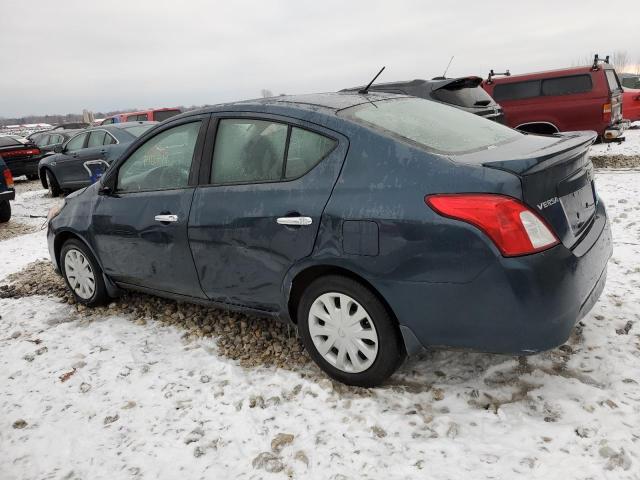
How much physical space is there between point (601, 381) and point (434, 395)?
89cm

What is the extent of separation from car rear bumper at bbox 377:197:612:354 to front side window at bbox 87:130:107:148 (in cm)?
1017

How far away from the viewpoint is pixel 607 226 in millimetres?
2930

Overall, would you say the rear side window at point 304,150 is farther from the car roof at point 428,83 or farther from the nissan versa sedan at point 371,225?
the car roof at point 428,83

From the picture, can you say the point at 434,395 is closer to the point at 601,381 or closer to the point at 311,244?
the point at 601,381

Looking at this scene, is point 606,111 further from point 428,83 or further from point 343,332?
point 343,332

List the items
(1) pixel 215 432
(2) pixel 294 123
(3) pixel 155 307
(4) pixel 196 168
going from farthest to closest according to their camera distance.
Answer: (3) pixel 155 307 → (4) pixel 196 168 → (2) pixel 294 123 → (1) pixel 215 432

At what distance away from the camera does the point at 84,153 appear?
11.0m

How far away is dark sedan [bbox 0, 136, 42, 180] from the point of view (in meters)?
14.6

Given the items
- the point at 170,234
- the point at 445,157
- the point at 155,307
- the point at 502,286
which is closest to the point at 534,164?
the point at 445,157

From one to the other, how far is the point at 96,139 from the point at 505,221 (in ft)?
35.6

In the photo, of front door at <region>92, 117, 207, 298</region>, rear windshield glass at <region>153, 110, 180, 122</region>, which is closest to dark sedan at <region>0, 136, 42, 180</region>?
rear windshield glass at <region>153, 110, 180, 122</region>

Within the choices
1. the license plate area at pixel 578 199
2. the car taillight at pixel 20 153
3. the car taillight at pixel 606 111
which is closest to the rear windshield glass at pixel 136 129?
the car taillight at pixel 20 153

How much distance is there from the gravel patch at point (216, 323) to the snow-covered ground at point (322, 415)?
0.14m

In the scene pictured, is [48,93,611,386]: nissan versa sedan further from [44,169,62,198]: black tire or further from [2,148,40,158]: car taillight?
[2,148,40,158]: car taillight
